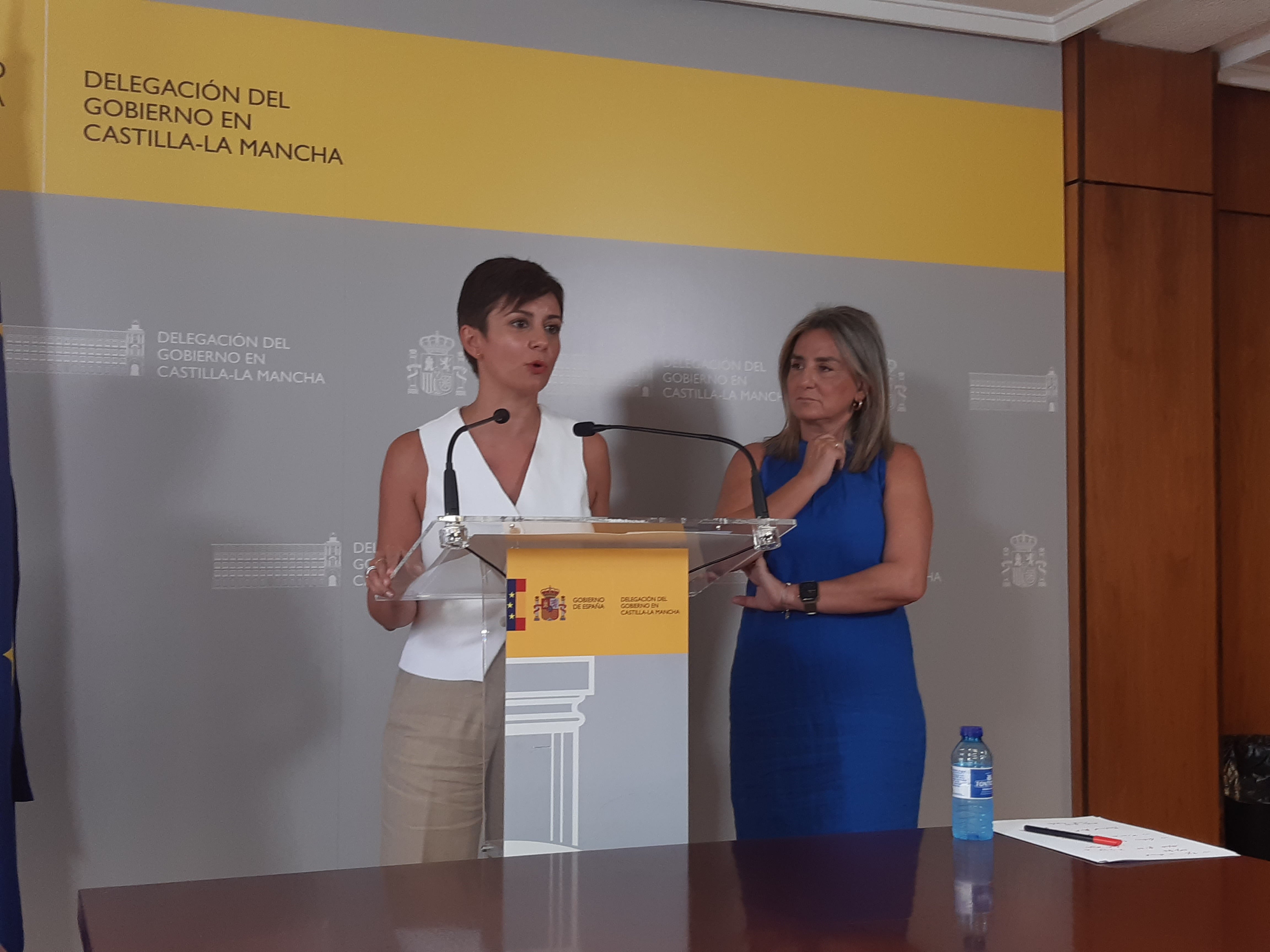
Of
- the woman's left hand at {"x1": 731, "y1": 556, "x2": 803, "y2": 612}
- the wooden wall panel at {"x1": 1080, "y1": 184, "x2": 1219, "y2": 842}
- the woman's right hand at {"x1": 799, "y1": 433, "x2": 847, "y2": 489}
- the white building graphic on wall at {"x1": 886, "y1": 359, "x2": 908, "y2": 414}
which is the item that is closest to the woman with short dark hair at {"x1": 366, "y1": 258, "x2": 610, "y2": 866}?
the woman's left hand at {"x1": 731, "y1": 556, "x2": 803, "y2": 612}

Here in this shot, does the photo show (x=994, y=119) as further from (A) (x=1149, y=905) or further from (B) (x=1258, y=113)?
(A) (x=1149, y=905)

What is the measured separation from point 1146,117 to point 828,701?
9.08ft

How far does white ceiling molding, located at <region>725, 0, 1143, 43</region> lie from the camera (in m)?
4.14

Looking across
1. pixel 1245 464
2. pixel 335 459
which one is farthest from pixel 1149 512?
pixel 335 459

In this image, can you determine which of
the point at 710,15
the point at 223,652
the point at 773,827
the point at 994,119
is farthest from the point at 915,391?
the point at 223,652

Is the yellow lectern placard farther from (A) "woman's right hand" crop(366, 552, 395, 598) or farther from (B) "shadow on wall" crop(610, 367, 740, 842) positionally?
(B) "shadow on wall" crop(610, 367, 740, 842)

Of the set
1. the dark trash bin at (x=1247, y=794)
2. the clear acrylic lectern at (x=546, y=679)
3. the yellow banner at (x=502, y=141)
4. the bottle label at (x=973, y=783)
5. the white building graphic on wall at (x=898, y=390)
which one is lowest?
the dark trash bin at (x=1247, y=794)

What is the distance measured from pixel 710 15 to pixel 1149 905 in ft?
10.9

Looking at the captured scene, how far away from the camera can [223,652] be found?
3439 millimetres

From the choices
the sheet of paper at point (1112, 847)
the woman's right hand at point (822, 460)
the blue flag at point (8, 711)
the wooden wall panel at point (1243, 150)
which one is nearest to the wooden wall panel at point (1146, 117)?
the wooden wall panel at point (1243, 150)

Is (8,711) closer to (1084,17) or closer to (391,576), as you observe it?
(391,576)

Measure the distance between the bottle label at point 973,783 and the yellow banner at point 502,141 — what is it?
242cm

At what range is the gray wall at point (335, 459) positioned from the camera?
3.31m

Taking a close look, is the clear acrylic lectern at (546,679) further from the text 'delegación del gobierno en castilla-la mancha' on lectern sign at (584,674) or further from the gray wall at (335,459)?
the gray wall at (335,459)
